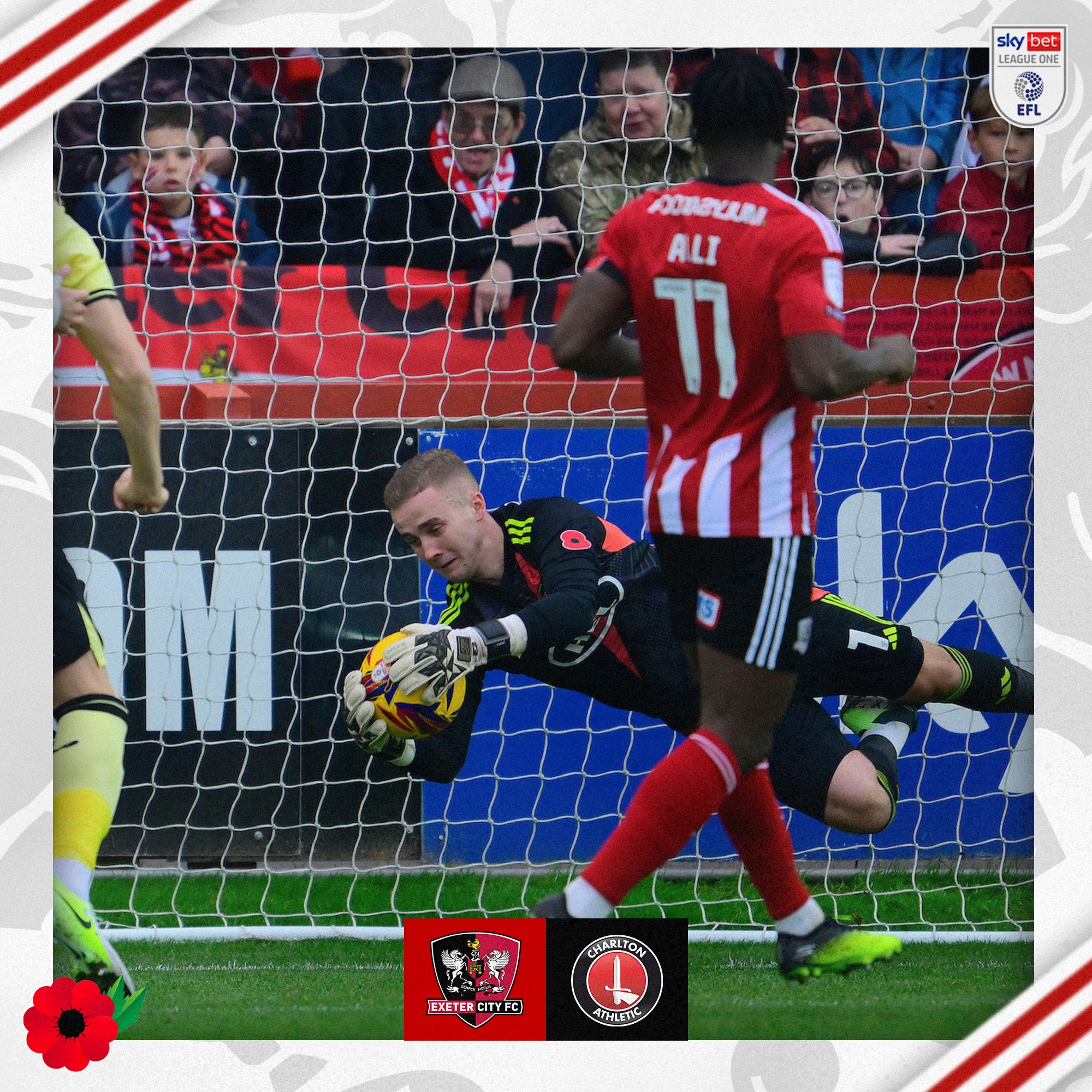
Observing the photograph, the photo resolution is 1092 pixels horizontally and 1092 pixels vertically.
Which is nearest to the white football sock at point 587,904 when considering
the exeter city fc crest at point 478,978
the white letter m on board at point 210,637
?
the exeter city fc crest at point 478,978

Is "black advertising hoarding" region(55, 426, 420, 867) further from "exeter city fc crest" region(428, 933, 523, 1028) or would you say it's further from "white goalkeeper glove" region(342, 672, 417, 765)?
"exeter city fc crest" region(428, 933, 523, 1028)

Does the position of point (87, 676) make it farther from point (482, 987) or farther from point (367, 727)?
point (482, 987)

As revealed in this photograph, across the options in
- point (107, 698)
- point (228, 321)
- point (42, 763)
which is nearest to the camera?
point (42, 763)

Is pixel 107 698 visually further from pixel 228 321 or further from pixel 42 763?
pixel 228 321

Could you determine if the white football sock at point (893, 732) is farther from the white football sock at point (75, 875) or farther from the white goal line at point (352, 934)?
the white football sock at point (75, 875)

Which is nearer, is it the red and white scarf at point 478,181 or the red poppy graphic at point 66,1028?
the red poppy graphic at point 66,1028

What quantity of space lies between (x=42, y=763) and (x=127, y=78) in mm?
1232

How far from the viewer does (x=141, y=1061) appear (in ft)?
7.52

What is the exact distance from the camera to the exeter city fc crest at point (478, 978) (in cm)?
233

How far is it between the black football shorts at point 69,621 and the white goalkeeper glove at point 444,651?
21.8 inches

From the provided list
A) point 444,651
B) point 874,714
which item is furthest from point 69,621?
point 874,714

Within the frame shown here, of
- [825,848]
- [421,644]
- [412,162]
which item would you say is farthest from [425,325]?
[825,848]

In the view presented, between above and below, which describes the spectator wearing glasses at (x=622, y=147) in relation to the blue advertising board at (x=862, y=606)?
above

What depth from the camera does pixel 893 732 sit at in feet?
8.72
